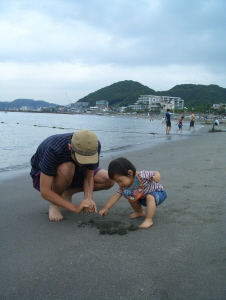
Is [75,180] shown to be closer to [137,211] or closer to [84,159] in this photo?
[84,159]

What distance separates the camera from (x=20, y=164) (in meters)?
6.45

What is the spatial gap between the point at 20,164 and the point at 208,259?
554 cm

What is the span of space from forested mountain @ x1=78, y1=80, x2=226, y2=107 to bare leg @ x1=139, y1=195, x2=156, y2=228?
10565 cm

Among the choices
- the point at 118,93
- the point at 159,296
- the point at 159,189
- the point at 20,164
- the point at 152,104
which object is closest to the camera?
the point at 159,296

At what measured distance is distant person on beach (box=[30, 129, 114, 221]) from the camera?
2195mm

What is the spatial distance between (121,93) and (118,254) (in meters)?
147

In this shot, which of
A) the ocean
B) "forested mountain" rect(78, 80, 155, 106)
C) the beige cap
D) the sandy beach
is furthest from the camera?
"forested mountain" rect(78, 80, 155, 106)

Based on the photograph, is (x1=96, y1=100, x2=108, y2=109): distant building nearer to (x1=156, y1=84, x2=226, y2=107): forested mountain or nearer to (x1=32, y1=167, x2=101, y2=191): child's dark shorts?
(x1=156, y1=84, x2=226, y2=107): forested mountain

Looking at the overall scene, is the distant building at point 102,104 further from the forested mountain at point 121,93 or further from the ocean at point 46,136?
the ocean at point 46,136

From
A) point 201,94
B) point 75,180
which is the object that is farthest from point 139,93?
point 75,180

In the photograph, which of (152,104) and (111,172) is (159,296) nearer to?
(111,172)

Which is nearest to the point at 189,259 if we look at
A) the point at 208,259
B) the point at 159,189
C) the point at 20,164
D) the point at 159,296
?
the point at 208,259

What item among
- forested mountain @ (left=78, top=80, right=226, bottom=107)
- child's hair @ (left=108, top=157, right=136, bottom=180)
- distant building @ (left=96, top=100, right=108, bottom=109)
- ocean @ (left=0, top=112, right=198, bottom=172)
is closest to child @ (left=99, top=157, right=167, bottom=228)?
child's hair @ (left=108, top=157, right=136, bottom=180)

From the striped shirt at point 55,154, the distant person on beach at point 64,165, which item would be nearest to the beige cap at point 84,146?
the distant person on beach at point 64,165
